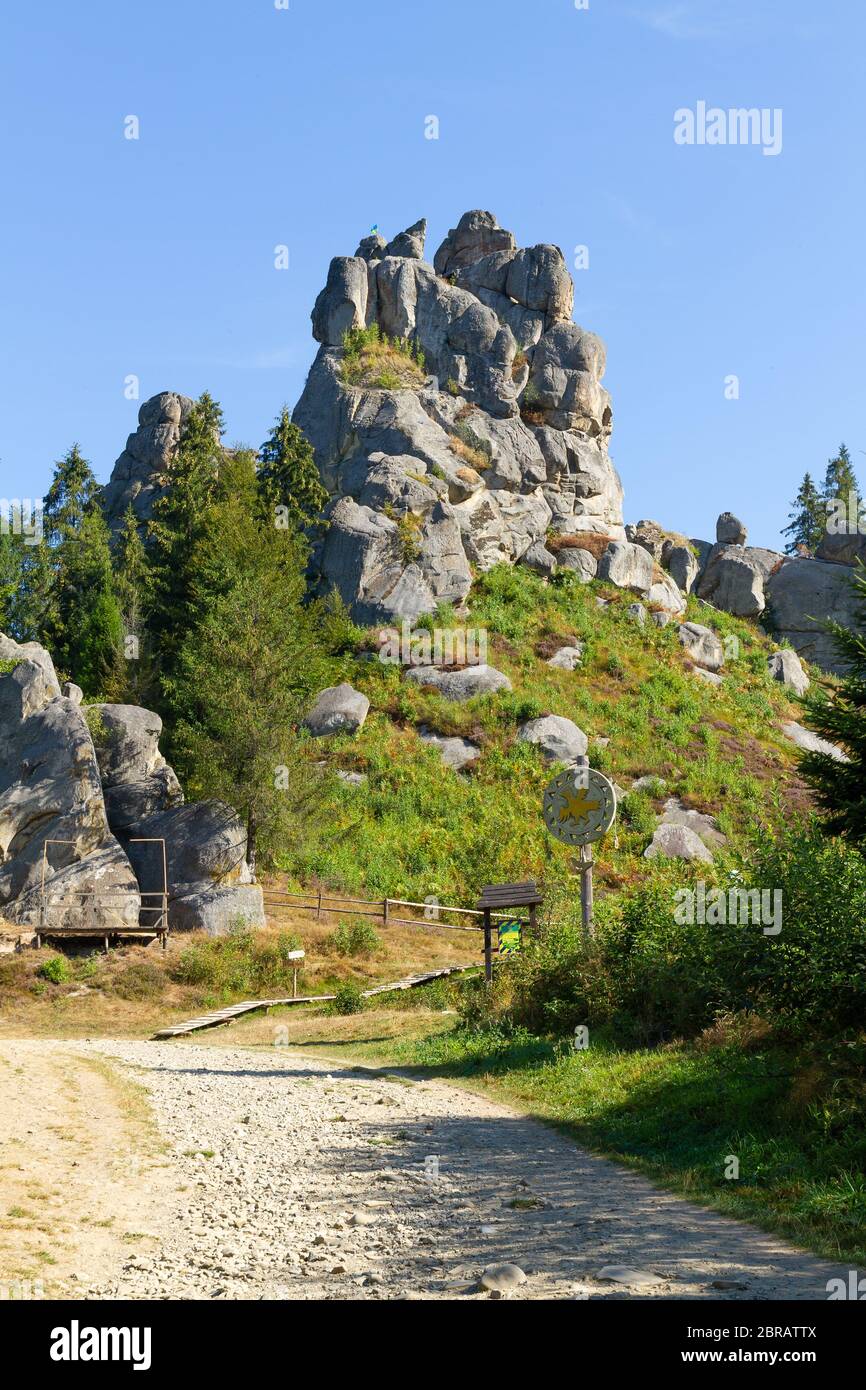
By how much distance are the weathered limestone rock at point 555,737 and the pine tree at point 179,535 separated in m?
15.0

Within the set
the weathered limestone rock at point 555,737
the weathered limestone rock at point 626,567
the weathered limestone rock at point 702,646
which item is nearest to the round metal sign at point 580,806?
the weathered limestone rock at point 555,737

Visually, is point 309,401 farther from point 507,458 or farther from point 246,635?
point 246,635

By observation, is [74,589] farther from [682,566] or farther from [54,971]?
[682,566]

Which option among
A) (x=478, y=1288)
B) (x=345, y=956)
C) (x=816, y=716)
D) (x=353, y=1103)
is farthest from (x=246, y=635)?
(x=478, y=1288)

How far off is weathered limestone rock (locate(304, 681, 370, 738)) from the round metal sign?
91.8 ft

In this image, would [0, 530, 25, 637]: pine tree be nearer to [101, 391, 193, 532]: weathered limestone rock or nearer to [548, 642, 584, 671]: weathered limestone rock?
[101, 391, 193, 532]: weathered limestone rock

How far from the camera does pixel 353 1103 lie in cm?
1474

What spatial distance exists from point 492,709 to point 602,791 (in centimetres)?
3047

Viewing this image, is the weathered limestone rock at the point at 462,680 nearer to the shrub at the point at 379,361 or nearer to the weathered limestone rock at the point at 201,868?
the weathered limestone rock at the point at 201,868

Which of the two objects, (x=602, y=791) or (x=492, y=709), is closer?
→ (x=602, y=791)

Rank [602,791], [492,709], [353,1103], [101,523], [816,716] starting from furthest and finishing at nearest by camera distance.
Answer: [101,523] < [492,709] < [602,791] < [353,1103] < [816,716]

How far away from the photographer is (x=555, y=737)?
48031 millimetres

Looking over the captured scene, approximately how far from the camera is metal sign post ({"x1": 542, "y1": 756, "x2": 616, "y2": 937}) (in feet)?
62.6

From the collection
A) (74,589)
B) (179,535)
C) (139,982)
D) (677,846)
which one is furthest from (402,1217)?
(74,589)
